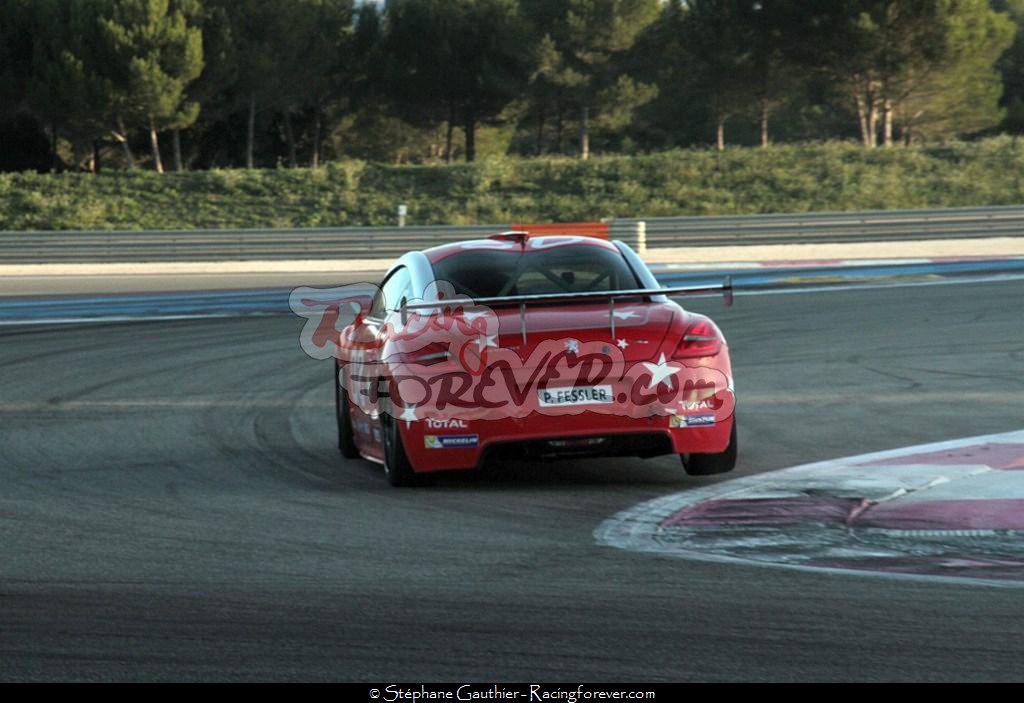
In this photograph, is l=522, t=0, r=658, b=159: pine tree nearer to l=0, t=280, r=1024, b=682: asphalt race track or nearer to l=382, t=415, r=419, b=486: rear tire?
l=0, t=280, r=1024, b=682: asphalt race track

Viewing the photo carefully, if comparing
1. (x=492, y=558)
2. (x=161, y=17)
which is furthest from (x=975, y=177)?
(x=492, y=558)

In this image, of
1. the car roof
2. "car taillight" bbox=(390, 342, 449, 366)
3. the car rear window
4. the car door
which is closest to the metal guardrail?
the car door

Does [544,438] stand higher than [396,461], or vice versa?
[544,438]

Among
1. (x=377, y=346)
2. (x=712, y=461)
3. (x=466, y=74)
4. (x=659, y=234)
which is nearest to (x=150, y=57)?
(x=466, y=74)

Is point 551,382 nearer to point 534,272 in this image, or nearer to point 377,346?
point 534,272

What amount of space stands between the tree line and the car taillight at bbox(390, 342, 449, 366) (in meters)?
52.7

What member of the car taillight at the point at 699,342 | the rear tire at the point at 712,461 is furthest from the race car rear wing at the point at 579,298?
the rear tire at the point at 712,461

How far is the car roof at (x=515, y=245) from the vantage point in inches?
347

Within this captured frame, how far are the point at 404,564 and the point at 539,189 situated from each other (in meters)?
49.0

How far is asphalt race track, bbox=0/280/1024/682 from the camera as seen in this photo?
463 cm

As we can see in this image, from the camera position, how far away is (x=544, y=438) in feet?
25.3

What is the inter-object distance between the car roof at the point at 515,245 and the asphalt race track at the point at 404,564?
1220 millimetres

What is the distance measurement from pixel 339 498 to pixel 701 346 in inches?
77.0

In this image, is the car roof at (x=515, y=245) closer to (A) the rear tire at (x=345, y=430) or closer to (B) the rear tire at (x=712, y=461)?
(A) the rear tire at (x=345, y=430)
